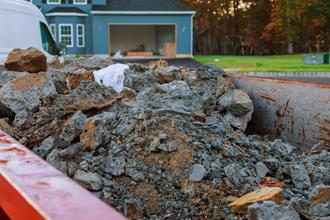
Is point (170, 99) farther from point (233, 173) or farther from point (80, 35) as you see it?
point (80, 35)

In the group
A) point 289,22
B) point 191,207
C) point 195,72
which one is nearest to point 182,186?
point 191,207

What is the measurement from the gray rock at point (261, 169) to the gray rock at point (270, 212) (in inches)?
38.4

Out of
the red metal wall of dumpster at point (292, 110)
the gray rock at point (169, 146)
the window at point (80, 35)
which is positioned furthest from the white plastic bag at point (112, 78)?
the window at point (80, 35)

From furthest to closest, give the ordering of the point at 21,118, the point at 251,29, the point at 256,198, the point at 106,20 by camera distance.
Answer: the point at 251,29
the point at 106,20
the point at 21,118
the point at 256,198

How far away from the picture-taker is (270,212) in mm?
3439

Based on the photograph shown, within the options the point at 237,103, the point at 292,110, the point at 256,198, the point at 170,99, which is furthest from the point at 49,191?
the point at 237,103

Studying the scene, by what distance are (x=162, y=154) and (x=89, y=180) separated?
2.20ft

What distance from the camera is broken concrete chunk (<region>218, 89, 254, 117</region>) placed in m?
6.10

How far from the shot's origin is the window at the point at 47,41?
1109cm

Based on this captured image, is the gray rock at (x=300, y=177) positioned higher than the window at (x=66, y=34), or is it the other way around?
the window at (x=66, y=34)

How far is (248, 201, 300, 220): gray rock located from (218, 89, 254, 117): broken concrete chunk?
2.61 meters

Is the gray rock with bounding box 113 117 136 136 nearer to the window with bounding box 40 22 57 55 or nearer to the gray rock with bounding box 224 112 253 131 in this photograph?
the gray rock with bounding box 224 112 253 131

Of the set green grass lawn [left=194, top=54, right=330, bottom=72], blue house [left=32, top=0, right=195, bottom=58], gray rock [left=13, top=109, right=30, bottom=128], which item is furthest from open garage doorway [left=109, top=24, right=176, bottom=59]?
gray rock [left=13, top=109, right=30, bottom=128]

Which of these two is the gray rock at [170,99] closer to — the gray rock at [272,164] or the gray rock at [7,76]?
the gray rock at [272,164]
